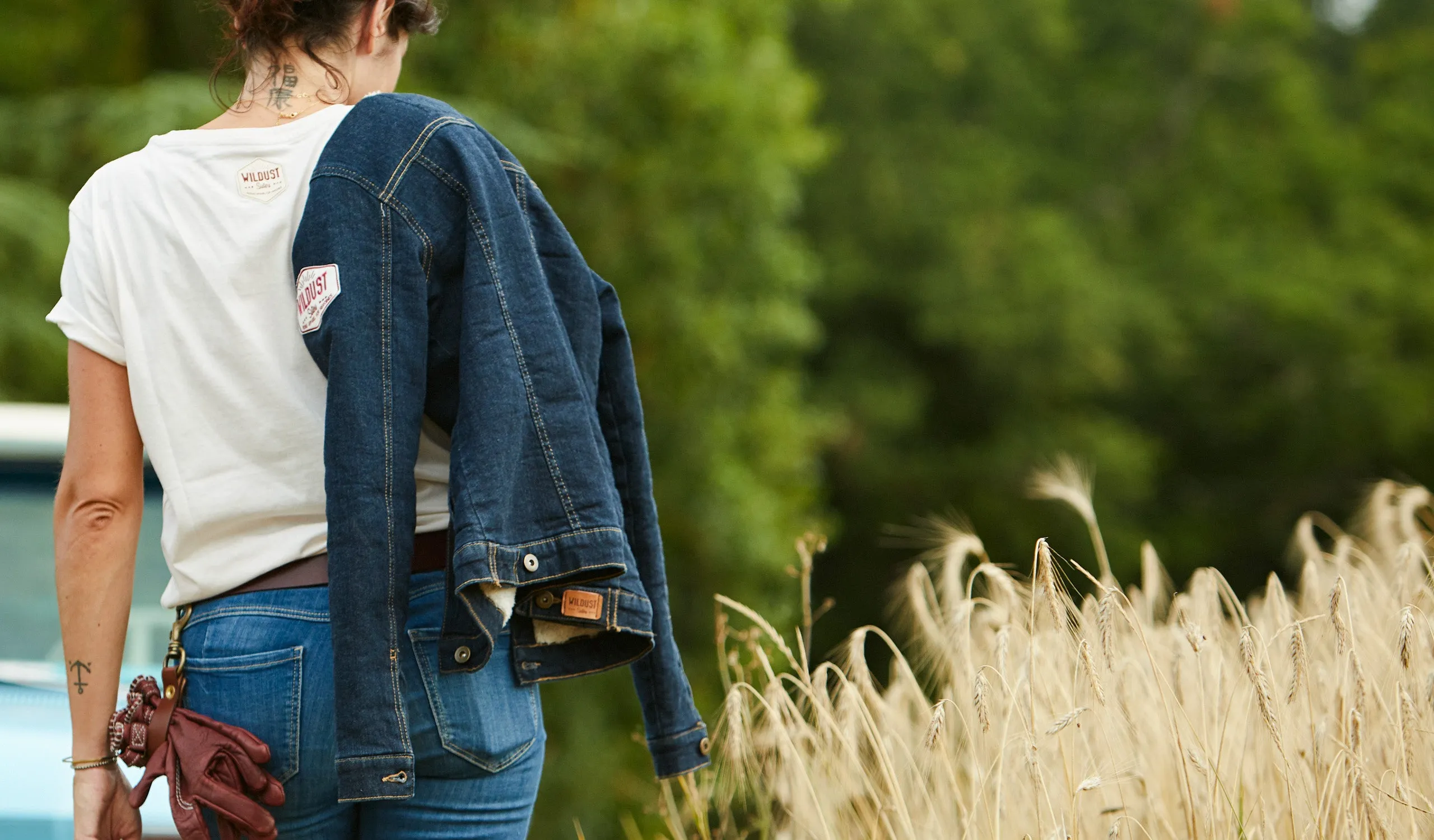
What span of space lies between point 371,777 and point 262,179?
0.60m

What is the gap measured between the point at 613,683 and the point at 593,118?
3.73 meters

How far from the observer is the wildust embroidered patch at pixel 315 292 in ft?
4.27

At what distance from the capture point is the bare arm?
1.35 m

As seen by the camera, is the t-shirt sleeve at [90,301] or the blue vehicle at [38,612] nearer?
the t-shirt sleeve at [90,301]

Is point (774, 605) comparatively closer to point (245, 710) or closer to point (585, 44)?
point (585, 44)

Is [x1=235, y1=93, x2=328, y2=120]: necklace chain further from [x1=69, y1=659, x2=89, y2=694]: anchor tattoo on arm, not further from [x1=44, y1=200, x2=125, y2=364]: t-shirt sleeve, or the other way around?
[x1=69, y1=659, x2=89, y2=694]: anchor tattoo on arm

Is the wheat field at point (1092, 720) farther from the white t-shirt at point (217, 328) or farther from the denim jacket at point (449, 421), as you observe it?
the white t-shirt at point (217, 328)

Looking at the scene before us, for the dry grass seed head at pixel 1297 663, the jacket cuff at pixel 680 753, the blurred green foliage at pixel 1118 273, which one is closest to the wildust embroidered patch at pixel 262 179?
the jacket cuff at pixel 680 753

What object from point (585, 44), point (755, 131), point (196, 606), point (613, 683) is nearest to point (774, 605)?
point (613, 683)

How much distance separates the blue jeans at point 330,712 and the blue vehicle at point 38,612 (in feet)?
2.14

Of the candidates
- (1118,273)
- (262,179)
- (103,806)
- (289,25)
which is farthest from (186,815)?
(1118,273)

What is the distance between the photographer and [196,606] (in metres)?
1.35

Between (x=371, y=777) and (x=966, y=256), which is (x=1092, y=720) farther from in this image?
(x=966, y=256)

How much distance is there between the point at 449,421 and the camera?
4.54 feet
